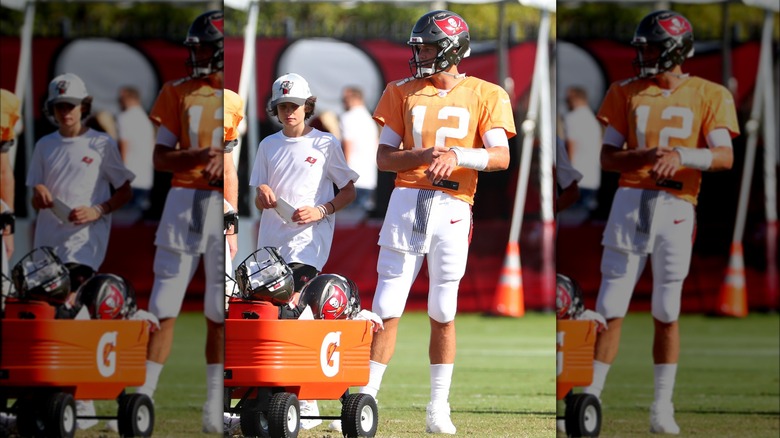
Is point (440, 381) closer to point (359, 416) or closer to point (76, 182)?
point (359, 416)

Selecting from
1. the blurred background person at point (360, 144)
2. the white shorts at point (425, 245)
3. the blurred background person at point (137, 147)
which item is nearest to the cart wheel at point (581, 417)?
the white shorts at point (425, 245)

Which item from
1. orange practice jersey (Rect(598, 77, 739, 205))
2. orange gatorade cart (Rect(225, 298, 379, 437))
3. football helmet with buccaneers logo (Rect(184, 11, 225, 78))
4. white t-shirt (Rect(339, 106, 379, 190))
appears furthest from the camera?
white t-shirt (Rect(339, 106, 379, 190))

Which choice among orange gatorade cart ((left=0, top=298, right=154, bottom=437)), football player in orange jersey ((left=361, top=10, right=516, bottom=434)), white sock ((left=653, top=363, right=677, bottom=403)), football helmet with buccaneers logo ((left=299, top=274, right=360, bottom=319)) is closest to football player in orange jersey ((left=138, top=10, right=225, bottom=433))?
orange gatorade cart ((left=0, top=298, right=154, bottom=437))

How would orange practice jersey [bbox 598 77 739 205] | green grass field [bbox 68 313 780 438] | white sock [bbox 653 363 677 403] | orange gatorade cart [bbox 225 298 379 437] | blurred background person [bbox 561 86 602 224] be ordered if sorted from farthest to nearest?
orange gatorade cart [bbox 225 298 379 437] < white sock [bbox 653 363 677 403] < orange practice jersey [bbox 598 77 739 205] < blurred background person [bbox 561 86 602 224] < green grass field [bbox 68 313 780 438]

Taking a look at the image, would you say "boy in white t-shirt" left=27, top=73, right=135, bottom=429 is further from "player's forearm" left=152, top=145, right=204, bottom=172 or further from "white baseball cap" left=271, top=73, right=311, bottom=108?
"white baseball cap" left=271, top=73, right=311, bottom=108

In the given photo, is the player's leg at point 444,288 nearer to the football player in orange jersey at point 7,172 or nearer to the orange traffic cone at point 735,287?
the orange traffic cone at point 735,287

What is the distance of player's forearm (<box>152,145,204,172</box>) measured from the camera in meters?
4.74

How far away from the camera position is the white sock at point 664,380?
511 cm

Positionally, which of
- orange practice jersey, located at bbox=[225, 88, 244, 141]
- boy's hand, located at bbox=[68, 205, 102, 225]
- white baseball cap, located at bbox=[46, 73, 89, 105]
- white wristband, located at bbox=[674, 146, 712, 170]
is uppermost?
white baseball cap, located at bbox=[46, 73, 89, 105]

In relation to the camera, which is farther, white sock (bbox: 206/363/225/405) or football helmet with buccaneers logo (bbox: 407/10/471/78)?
football helmet with buccaneers logo (bbox: 407/10/471/78)

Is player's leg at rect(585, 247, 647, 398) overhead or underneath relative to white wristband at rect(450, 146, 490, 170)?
underneath

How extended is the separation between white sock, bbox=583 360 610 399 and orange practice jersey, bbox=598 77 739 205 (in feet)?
2.22

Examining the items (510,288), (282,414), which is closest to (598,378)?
(282,414)

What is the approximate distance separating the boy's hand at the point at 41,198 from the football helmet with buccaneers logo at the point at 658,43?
7.41 ft
